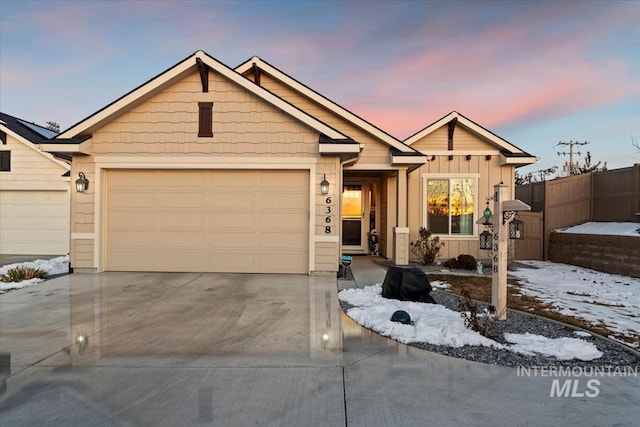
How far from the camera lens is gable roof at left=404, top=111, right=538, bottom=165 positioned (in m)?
11.1

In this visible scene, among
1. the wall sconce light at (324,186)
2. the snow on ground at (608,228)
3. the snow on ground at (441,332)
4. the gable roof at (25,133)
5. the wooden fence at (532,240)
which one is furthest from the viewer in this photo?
the gable roof at (25,133)

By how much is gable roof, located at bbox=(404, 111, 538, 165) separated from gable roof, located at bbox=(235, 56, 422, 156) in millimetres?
1740

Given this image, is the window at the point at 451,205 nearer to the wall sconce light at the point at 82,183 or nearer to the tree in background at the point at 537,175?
the wall sconce light at the point at 82,183

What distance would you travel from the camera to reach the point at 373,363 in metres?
3.66

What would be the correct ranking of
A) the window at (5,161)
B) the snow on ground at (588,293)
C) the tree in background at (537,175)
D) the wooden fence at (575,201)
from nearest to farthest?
the snow on ground at (588,293), the wooden fence at (575,201), the window at (5,161), the tree in background at (537,175)

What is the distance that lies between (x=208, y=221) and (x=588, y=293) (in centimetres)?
849

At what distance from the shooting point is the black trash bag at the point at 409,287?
6.01 metres

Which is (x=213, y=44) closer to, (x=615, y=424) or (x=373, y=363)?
(x=373, y=363)

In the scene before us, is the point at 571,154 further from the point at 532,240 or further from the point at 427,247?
the point at 427,247

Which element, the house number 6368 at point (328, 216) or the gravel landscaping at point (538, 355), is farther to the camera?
the house number 6368 at point (328, 216)

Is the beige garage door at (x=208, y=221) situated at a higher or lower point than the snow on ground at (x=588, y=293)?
higher

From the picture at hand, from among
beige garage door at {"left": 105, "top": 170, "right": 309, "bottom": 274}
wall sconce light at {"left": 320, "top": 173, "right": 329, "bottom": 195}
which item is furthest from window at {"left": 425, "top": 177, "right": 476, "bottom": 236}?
beige garage door at {"left": 105, "top": 170, "right": 309, "bottom": 274}

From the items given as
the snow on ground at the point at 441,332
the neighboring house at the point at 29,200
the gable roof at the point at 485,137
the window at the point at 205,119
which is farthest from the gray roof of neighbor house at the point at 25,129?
the snow on ground at the point at 441,332

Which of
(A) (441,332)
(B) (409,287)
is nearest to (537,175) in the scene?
(B) (409,287)
